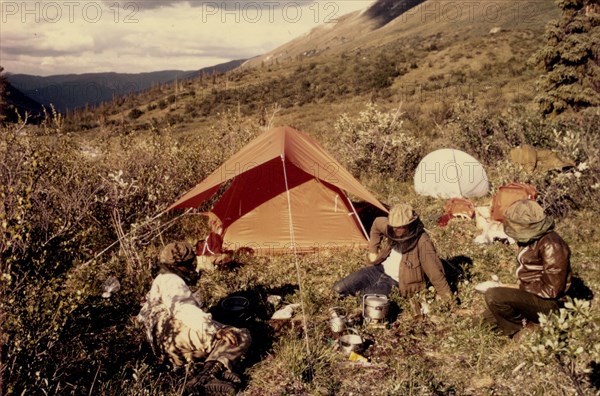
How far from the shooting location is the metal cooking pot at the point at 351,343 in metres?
4.39

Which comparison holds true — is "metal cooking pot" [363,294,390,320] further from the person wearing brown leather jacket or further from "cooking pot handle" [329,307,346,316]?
the person wearing brown leather jacket

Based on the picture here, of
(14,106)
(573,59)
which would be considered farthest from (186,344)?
(573,59)

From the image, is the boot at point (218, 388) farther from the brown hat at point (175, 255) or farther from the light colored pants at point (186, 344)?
the brown hat at point (175, 255)

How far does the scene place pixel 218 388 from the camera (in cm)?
361

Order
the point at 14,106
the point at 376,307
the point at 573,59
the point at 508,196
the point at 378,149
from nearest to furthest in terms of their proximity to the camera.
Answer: the point at 376,307 → the point at 14,106 → the point at 508,196 → the point at 378,149 → the point at 573,59

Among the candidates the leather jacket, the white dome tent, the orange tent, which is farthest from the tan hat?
the white dome tent

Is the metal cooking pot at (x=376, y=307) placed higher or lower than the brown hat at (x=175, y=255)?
lower

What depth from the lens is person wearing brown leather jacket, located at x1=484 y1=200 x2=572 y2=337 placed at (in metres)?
4.02

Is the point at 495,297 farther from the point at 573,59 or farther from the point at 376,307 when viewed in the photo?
the point at 573,59

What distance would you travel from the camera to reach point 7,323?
3275 mm

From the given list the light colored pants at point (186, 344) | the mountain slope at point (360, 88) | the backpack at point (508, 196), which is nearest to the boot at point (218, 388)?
the light colored pants at point (186, 344)

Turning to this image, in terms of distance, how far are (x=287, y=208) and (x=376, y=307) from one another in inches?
123

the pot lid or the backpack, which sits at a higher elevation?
the backpack

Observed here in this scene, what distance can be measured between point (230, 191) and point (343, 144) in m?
5.30
